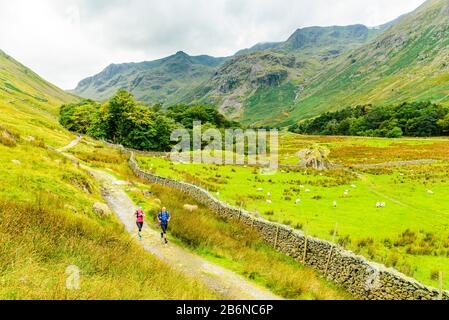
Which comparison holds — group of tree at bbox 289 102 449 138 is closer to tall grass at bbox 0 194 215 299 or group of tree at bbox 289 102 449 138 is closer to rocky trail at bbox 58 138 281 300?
rocky trail at bbox 58 138 281 300

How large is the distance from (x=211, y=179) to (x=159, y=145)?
46867 millimetres

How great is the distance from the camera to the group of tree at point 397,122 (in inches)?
4555

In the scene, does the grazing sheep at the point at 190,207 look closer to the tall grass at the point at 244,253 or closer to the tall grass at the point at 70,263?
the tall grass at the point at 244,253

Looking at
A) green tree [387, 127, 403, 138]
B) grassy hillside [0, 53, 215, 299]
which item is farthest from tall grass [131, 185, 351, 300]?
green tree [387, 127, 403, 138]

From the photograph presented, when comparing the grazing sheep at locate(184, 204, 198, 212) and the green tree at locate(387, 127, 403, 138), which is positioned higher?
the green tree at locate(387, 127, 403, 138)

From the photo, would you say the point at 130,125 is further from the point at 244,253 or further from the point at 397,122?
the point at 397,122

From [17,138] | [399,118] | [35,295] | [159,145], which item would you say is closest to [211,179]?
[17,138]

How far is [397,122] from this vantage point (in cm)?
12706

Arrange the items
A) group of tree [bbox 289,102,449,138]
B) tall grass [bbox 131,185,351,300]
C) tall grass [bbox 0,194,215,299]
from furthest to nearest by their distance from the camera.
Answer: group of tree [bbox 289,102,449,138], tall grass [bbox 131,185,351,300], tall grass [bbox 0,194,215,299]

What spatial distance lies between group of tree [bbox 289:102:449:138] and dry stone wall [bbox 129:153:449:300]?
114647 millimetres

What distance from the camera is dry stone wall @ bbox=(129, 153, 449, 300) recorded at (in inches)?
483

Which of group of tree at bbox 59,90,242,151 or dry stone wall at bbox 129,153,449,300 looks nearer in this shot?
dry stone wall at bbox 129,153,449,300

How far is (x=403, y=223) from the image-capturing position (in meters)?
23.6
